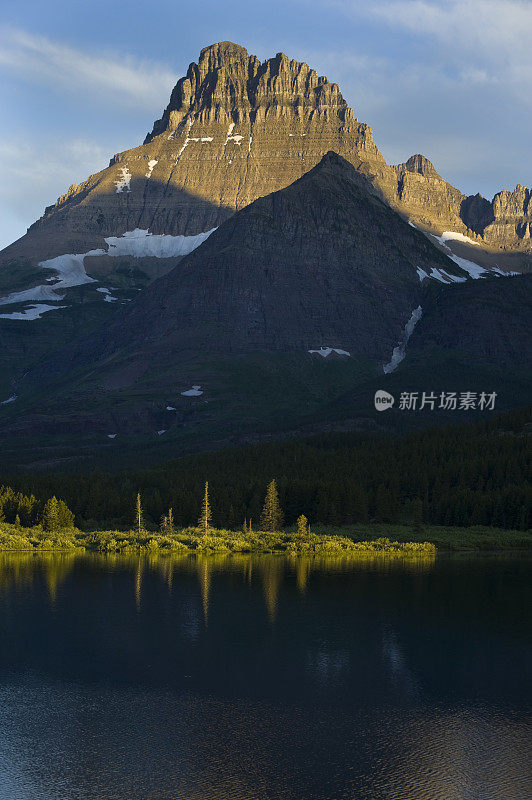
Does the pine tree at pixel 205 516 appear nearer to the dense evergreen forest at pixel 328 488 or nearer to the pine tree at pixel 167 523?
the dense evergreen forest at pixel 328 488

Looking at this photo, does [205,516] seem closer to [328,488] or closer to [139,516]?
[139,516]

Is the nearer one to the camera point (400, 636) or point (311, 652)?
point (311, 652)

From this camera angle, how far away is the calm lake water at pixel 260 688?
1743 inches

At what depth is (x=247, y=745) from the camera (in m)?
48.4

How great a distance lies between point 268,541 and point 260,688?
69.0 m

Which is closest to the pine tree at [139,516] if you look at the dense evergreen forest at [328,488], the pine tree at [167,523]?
the dense evergreen forest at [328,488]

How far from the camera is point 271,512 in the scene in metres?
138

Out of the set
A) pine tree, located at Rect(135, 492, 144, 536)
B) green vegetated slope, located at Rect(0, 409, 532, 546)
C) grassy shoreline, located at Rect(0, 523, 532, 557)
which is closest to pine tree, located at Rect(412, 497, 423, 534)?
green vegetated slope, located at Rect(0, 409, 532, 546)

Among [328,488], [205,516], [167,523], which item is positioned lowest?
[167,523]

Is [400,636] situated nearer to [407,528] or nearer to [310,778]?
[310,778]

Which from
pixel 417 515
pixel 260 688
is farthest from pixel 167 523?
pixel 260 688

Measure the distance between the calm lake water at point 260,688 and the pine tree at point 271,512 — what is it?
35.9 m

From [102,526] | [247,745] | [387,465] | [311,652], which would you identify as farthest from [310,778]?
[387,465]

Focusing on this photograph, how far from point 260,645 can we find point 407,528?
257 feet
